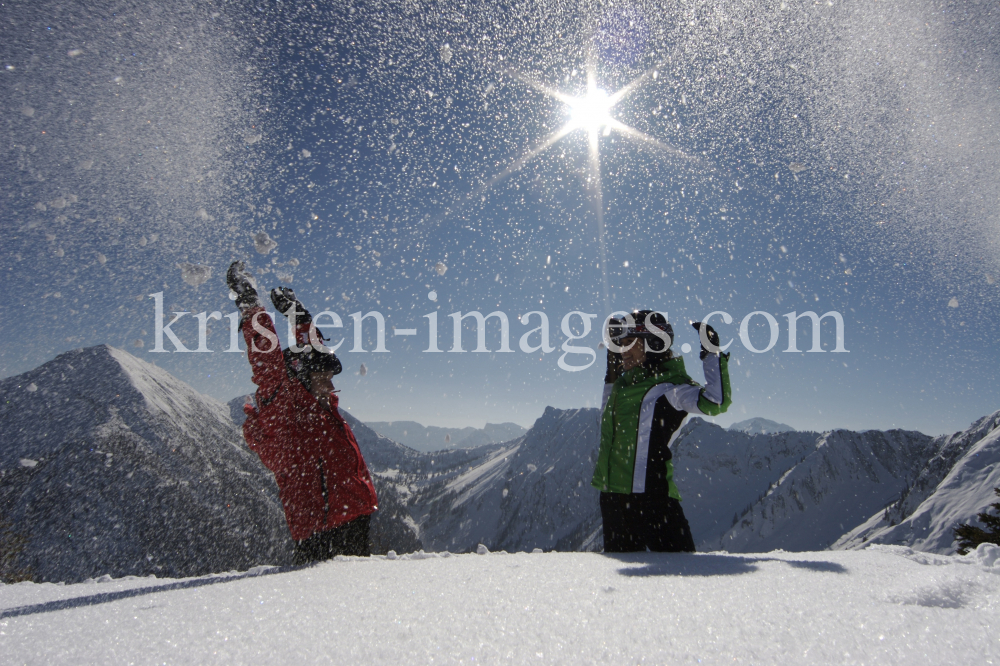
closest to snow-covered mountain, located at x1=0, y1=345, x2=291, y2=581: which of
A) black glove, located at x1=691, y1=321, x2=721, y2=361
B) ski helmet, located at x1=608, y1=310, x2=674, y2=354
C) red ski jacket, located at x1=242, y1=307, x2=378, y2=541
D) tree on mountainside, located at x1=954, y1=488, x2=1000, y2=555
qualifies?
tree on mountainside, located at x1=954, y1=488, x2=1000, y2=555

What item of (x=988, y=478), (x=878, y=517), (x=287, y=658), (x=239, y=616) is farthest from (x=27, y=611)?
(x=878, y=517)

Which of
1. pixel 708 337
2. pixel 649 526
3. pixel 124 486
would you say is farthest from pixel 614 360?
pixel 124 486

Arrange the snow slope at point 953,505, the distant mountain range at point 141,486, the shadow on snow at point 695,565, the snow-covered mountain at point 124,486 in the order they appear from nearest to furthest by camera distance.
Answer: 1. the shadow on snow at point 695,565
2. the snow-covered mountain at point 124,486
3. the distant mountain range at point 141,486
4. the snow slope at point 953,505

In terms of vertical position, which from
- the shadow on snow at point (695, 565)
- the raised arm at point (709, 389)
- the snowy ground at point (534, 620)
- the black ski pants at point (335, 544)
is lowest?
the black ski pants at point (335, 544)

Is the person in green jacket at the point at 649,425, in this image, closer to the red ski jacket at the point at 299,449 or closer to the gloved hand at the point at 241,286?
the red ski jacket at the point at 299,449

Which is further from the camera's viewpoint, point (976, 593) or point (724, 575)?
point (724, 575)

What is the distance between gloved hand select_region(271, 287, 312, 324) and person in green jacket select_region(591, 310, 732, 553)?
9.47 ft

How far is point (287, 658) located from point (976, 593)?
2.38 m

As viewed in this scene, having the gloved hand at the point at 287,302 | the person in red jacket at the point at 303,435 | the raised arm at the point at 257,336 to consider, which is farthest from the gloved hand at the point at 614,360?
the raised arm at the point at 257,336

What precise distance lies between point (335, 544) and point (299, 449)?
82cm

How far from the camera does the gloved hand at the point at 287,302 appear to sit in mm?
3697

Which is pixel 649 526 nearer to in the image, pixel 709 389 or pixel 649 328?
pixel 709 389

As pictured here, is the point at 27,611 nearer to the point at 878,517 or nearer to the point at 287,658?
the point at 287,658

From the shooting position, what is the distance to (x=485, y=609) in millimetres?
1576
